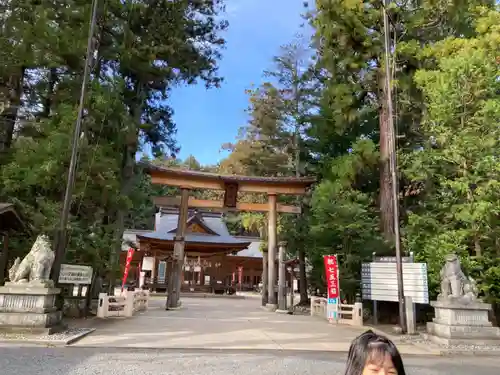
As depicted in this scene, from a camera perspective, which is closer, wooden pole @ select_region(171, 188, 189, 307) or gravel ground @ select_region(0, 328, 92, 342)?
gravel ground @ select_region(0, 328, 92, 342)

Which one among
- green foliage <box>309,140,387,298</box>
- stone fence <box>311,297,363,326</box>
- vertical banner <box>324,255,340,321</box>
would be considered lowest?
stone fence <box>311,297,363,326</box>

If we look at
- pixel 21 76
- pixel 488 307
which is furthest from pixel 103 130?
pixel 488 307

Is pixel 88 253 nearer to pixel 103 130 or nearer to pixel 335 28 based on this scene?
pixel 103 130

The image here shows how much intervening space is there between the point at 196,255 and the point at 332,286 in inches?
734

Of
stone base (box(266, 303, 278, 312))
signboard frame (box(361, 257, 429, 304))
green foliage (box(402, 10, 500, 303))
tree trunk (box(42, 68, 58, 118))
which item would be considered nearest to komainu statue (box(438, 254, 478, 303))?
green foliage (box(402, 10, 500, 303))

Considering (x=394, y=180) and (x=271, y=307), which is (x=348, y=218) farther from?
(x=271, y=307)

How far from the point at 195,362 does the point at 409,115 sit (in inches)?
462

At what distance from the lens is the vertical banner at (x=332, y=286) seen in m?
11.7

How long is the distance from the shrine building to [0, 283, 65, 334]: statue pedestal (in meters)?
16.9

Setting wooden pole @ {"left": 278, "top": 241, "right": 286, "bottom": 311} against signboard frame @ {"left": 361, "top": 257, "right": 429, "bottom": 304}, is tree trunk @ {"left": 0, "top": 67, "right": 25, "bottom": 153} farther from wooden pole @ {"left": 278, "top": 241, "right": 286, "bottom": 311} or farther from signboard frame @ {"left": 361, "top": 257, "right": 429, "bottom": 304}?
signboard frame @ {"left": 361, "top": 257, "right": 429, "bottom": 304}

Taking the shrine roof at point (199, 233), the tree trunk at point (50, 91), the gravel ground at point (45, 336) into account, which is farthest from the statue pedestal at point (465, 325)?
the shrine roof at point (199, 233)

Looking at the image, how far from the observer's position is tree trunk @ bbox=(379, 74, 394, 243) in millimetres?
12352

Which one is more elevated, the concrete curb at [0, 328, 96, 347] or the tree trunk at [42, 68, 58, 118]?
the tree trunk at [42, 68, 58, 118]

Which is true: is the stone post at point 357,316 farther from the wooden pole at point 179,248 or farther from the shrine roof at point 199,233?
the shrine roof at point 199,233
